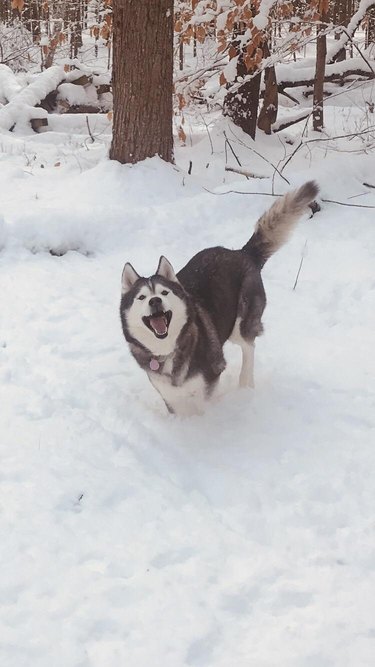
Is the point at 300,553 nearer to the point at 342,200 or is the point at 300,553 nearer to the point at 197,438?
the point at 197,438

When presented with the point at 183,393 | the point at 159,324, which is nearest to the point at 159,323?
the point at 159,324

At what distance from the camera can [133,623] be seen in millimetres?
2350

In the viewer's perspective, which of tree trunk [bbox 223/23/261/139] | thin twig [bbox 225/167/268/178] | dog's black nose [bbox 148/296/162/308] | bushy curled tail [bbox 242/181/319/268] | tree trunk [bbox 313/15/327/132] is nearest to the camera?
dog's black nose [bbox 148/296/162/308]

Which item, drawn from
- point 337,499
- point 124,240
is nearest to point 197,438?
point 337,499

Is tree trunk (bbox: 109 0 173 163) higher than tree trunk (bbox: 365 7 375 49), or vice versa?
tree trunk (bbox: 365 7 375 49)

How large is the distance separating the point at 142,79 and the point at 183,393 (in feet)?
14.3

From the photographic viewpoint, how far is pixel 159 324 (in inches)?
139

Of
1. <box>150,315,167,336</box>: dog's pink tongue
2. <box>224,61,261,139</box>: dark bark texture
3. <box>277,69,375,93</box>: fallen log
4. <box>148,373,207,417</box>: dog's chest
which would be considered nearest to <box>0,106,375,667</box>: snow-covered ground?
<box>148,373,207,417</box>: dog's chest

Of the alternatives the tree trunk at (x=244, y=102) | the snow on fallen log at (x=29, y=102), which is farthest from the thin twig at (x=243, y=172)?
the snow on fallen log at (x=29, y=102)

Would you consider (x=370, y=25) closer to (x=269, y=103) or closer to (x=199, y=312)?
(x=269, y=103)

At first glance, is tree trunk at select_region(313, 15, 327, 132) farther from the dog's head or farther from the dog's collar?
the dog's collar

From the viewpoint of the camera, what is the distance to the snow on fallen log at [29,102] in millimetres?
11492

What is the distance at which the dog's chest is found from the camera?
3.77 metres

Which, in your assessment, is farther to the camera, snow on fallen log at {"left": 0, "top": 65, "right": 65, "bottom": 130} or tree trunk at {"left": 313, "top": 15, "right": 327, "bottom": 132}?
snow on fallen log at {"left": 0, "top": 65, "right": 65, "bottom": 130}
